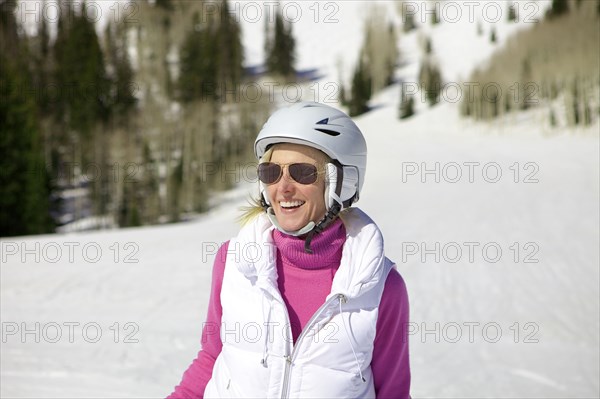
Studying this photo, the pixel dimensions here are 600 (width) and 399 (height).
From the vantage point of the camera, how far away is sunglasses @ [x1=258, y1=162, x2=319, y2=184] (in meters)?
2.12

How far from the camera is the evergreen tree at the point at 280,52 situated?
65438mm

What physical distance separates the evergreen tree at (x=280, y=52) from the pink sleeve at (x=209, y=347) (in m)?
65.1

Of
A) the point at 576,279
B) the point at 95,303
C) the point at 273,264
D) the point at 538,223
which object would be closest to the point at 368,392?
the point at 273,264

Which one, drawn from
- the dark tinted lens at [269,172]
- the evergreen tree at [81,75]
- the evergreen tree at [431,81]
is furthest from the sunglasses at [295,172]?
the evergreen tree at [431,81]

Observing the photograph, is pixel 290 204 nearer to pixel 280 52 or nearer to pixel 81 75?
pixel 81 75

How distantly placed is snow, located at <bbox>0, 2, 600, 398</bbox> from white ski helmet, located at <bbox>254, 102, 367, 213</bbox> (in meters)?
3.82

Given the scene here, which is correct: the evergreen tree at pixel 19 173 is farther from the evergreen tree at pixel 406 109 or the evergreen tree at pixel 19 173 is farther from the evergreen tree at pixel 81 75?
the evergreen tree at pixel 406 109

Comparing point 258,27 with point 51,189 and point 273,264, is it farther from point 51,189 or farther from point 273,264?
point 273,264

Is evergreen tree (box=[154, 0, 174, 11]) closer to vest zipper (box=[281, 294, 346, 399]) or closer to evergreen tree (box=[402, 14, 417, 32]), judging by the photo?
evergreen tree (box=[402, 14, 417, 32])

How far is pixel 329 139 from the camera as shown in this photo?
2150 mm

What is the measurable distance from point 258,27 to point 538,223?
7658cm

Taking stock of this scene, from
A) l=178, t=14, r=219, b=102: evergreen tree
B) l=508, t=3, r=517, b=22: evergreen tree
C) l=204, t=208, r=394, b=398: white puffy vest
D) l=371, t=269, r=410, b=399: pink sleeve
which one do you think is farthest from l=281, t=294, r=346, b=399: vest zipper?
l=508, t=3, r=517, b=22: evergreen tree

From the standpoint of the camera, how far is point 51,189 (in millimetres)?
32906

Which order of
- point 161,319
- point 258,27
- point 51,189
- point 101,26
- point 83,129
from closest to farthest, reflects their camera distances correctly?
1. point 161,319
2. point 51,189
3. point 83,129
4. point 101,26
5. point 258,27
